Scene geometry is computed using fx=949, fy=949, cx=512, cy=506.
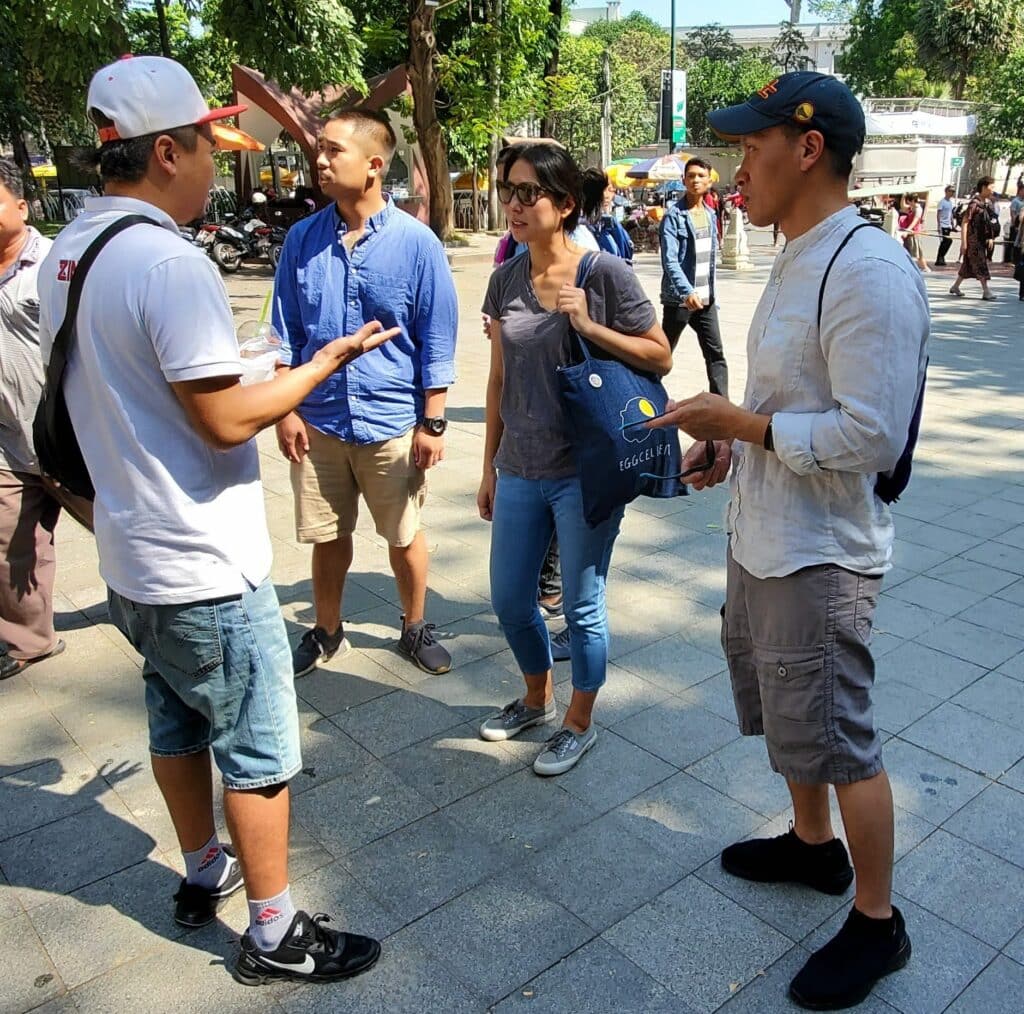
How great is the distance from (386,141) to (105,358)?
74.8 inches

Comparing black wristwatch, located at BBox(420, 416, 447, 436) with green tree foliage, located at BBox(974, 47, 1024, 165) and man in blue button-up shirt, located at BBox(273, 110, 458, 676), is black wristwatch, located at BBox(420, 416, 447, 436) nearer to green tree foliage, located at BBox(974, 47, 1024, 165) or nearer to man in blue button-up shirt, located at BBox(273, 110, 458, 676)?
man in blue button-up shirt, located at BBox(273, 110, 458, 676)

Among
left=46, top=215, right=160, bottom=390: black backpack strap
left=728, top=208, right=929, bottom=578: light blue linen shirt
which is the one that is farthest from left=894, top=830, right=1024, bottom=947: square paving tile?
left=46, top=215, right=160, bottom=390: black backpack strap

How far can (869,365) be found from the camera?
1.78 metres

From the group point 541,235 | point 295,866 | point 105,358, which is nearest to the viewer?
point 105,358

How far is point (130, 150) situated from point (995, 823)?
280cm

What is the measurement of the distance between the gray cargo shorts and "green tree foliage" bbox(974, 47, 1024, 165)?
39361 mm

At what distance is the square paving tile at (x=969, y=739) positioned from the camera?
301 centimetres

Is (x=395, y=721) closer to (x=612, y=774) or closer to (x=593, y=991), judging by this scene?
(x=612, y=774)

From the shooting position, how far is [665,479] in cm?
269

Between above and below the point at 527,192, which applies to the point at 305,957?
below

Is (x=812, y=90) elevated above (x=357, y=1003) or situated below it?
above

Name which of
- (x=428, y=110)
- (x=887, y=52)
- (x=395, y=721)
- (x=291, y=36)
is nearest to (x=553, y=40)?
(x=428, y=110)

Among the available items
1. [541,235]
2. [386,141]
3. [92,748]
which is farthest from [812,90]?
[92,748]

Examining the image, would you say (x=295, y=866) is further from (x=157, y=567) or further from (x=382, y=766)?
(x=157, y=567)
